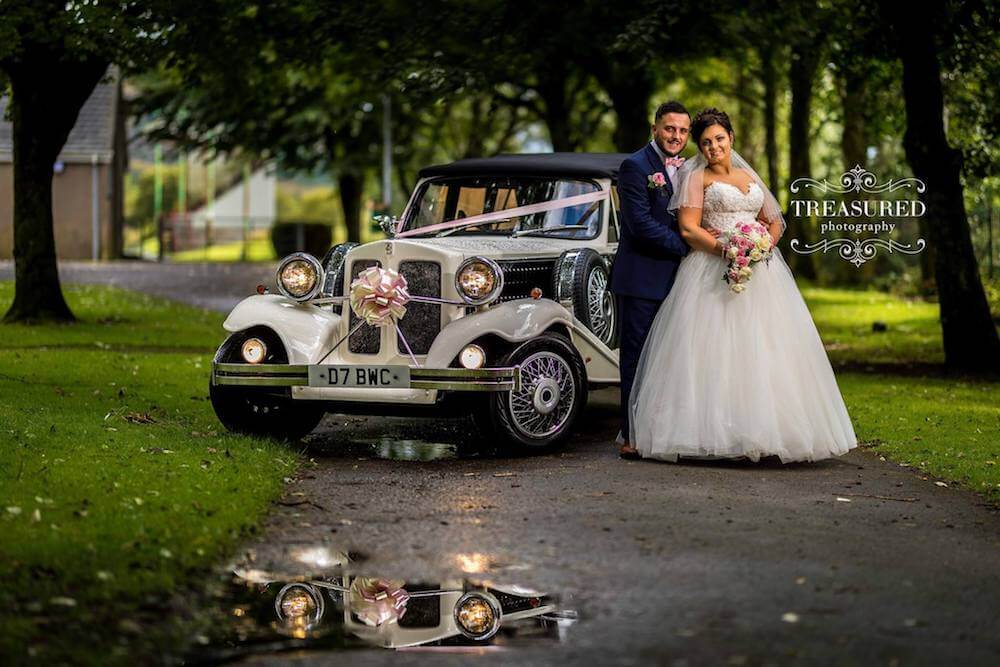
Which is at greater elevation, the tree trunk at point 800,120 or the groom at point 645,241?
the tree trunk at point 800,120

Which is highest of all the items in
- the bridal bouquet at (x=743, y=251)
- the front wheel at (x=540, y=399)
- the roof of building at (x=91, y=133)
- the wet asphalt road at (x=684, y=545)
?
the roof of building at (x=91, y=133)

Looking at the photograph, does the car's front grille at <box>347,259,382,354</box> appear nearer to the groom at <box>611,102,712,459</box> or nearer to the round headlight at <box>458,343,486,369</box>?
the round headlight at <box>458,343,486,369</box>

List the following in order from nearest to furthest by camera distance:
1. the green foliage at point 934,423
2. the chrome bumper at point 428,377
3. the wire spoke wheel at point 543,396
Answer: the chrome bumper at point 428,377
the green foliage at point 934,423
the wire spoke wheel at point 543,396

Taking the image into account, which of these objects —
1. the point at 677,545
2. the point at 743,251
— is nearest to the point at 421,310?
the point at 743,251

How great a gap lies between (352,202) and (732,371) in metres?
40.8

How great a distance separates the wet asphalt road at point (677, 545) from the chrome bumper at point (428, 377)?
52 centimetres

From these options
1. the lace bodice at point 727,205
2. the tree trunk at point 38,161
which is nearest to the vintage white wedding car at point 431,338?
the lace bodice at point 727,205

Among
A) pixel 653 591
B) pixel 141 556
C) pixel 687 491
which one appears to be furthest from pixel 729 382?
pixel 141 556

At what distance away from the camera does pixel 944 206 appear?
16.3 m

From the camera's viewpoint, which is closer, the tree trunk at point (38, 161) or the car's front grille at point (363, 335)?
the car's front grille at point (363, 335)

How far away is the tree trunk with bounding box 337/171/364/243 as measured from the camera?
49344mm

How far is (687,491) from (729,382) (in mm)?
1230

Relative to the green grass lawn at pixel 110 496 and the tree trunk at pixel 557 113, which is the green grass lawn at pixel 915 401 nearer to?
the green grass lawn at pixel 110 496

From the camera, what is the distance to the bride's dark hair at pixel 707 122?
33.4 ft
